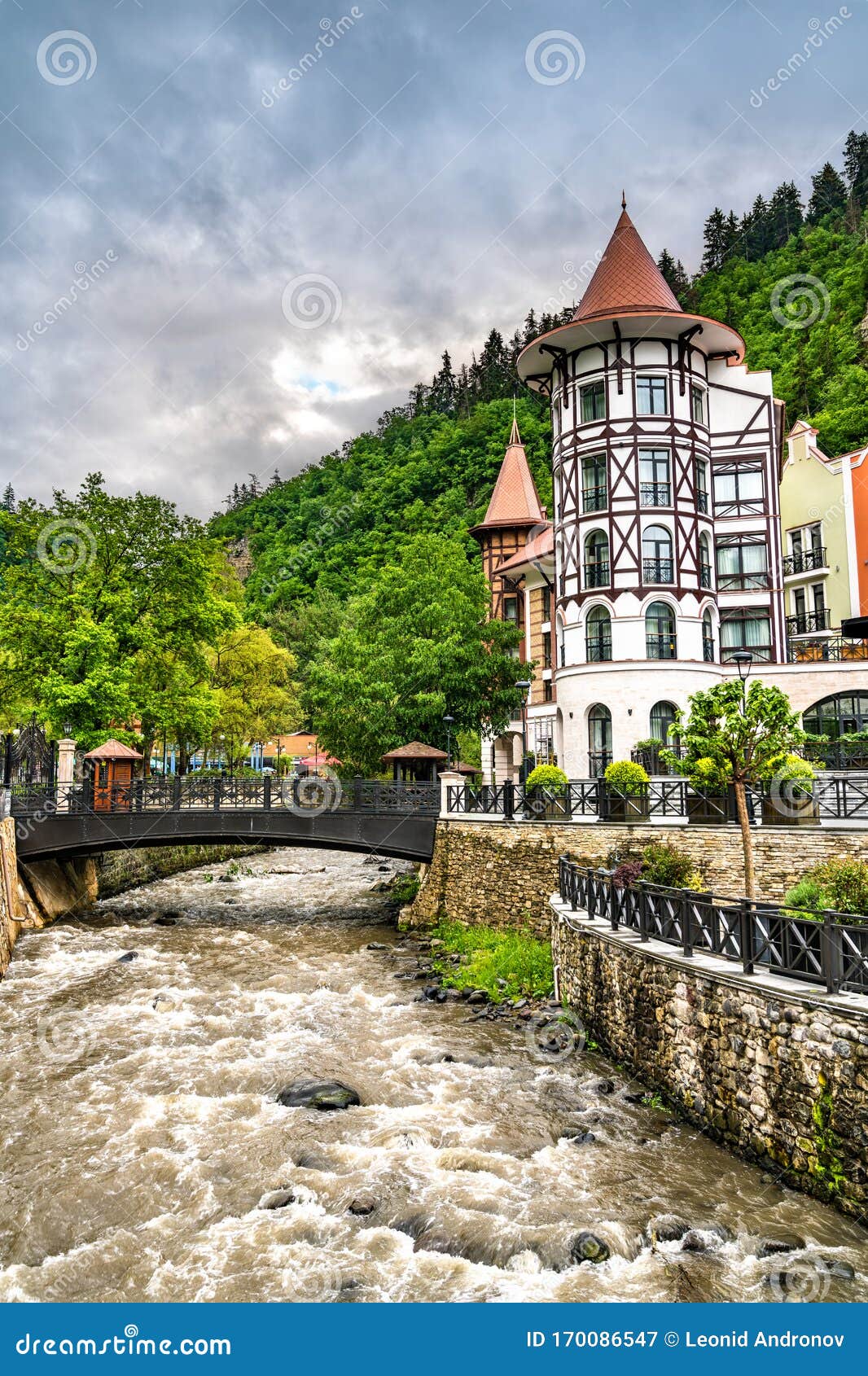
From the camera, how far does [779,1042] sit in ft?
27.7

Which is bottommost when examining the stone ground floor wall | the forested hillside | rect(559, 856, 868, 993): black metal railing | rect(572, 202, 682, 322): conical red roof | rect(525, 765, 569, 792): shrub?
the stone ground floor wall

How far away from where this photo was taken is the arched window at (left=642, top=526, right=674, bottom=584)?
27.5m

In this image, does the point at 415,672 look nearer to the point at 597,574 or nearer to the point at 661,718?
the point at 597,574

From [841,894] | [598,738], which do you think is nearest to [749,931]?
[841,894]

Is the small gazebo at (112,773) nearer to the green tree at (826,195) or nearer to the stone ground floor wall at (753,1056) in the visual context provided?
the stone ground floor wall at (753,1056)

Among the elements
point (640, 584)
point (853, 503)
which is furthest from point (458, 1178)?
point (853, 503)

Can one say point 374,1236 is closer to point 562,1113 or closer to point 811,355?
point 562,1113

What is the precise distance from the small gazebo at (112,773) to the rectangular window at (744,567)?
863 inches

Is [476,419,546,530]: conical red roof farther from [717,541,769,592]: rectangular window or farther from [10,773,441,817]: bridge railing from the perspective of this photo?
[10,773,441,817]: bridge railing

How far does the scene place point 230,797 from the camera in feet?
79.5

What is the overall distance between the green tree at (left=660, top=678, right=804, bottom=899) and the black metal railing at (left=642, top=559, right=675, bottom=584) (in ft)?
45.2

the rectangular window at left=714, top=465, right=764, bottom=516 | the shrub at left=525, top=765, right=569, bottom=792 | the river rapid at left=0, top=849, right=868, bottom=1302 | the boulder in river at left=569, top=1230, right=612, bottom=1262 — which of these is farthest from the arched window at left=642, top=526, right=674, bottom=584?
the boulder in river at left=569, top=1230, right=612, bottom=1262

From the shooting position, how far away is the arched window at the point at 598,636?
90.5 feet

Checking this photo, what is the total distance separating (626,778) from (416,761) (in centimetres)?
865
